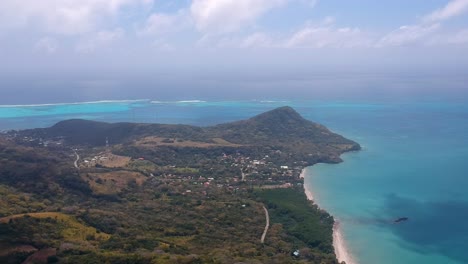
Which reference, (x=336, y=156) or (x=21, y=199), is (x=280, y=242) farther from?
(x=336, y=156)

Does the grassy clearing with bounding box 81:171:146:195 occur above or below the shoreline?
above

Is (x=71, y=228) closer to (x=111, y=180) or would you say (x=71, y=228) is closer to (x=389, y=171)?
(x=111, y=180)

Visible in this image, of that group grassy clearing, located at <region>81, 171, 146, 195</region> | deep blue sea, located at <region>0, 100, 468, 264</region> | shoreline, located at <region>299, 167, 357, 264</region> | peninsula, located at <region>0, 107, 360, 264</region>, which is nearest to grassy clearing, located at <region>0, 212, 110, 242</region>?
peninsula, located at <region>0, 107, 360, 264</region>

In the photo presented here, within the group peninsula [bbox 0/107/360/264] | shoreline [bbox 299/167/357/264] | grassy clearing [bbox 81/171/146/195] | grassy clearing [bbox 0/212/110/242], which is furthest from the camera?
grassy clearing [bbox 81/171/146/195]

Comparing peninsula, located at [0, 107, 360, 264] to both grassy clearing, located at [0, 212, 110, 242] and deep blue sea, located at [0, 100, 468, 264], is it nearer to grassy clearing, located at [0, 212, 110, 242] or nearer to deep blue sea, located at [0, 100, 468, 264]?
grassy clearing, located at [0, 212, 110, 242]

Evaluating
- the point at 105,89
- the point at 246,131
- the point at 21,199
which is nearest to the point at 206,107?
the point at 246,131
